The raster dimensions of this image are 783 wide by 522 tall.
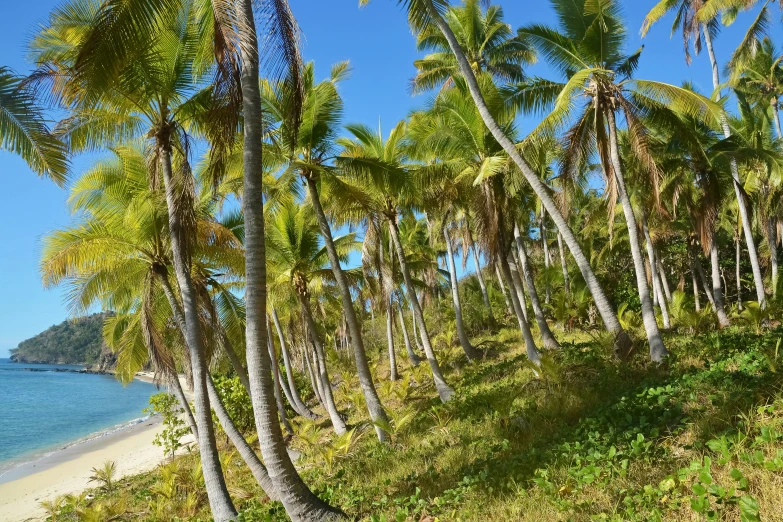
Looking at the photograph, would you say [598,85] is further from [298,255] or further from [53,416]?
[53,416]

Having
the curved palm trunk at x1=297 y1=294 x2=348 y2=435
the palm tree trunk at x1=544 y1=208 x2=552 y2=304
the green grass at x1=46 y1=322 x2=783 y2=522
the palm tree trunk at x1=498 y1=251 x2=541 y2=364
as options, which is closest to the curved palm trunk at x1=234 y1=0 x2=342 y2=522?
the green grass at x1=46 y1=322 x2=783 y2=522

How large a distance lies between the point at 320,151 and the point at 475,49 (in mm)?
8437

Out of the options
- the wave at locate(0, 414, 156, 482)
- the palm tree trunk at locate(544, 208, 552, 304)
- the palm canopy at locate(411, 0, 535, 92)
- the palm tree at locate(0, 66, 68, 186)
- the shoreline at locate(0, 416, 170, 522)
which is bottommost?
the shoreline at locate(0, 416, 170, 522)

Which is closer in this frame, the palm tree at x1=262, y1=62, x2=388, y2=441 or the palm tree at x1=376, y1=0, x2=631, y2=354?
the palm tree at x1=376, y1=0, x2=631, y2=354

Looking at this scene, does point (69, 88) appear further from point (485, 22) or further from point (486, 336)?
point (486, 336)

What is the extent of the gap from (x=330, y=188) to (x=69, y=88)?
5294mm

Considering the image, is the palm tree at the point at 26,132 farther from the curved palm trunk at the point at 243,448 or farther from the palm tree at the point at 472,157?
the palm tree at the point at 472,157

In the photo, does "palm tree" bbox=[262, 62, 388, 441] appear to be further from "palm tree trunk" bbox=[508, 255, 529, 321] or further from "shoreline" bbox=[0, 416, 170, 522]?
"shoreline" bbox=[0, 416, 170, 522]

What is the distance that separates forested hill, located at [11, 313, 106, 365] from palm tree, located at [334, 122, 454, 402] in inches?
4587

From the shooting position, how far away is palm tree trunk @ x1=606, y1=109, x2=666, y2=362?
863 cm

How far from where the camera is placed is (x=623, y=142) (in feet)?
55.4

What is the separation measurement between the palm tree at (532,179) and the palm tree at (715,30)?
245 inches

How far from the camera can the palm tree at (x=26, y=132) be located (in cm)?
671

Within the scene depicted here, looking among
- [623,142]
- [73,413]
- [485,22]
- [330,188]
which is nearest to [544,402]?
[330,188]
